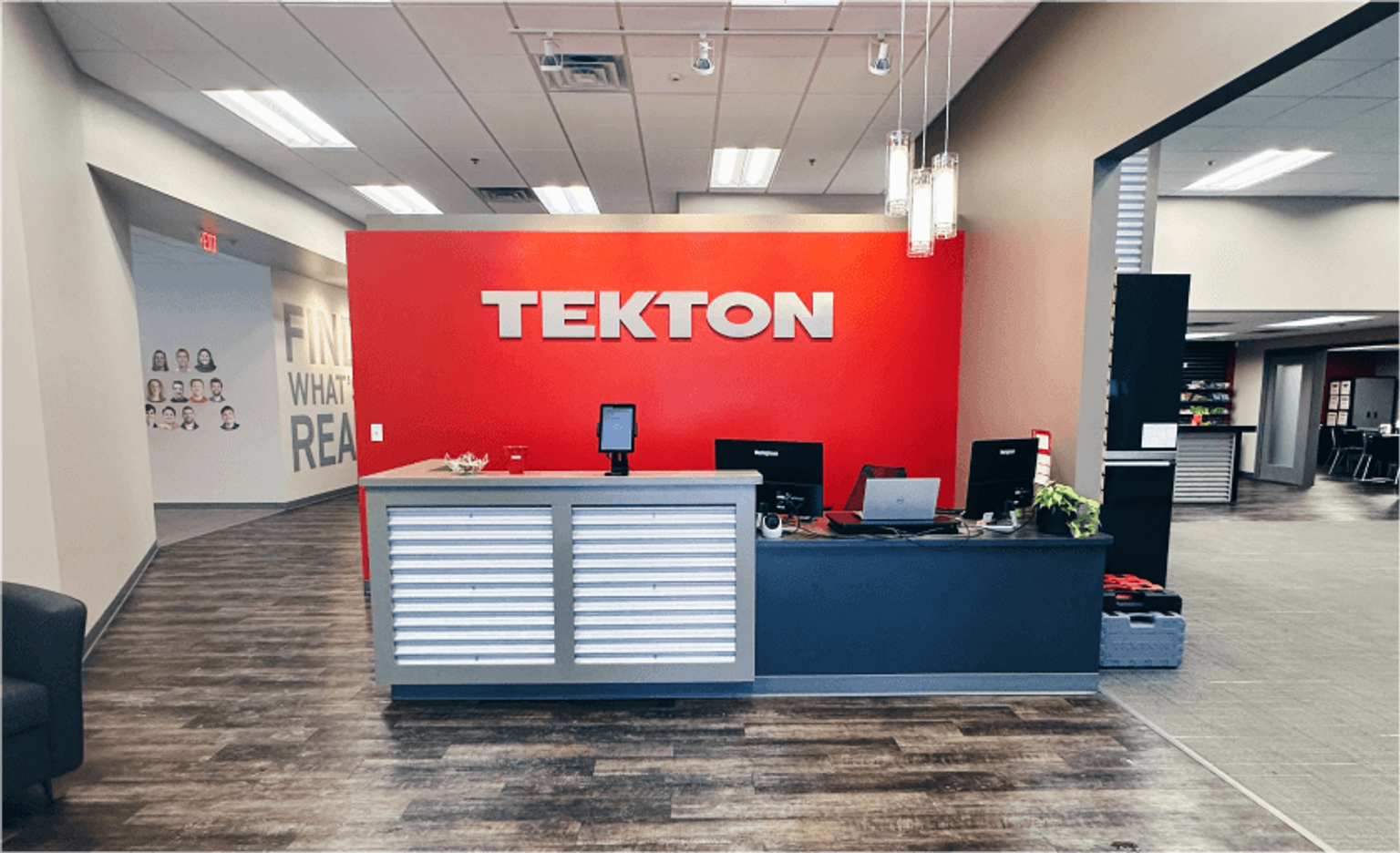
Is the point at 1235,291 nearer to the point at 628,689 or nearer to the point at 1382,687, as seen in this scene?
the point at 1382,687

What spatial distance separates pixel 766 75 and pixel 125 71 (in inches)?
188

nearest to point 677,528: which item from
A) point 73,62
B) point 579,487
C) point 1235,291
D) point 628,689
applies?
point 579,487

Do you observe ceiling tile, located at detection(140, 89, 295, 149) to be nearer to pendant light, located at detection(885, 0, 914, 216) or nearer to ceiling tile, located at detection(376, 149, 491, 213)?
ceiling tile, located at detection(376, 149, 491, 213)

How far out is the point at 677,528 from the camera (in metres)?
3.17

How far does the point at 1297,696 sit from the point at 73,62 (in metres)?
8.83

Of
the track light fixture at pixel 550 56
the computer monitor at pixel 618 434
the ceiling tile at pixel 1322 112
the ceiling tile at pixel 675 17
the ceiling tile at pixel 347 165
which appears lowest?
the computer monitor at pixel 618 434

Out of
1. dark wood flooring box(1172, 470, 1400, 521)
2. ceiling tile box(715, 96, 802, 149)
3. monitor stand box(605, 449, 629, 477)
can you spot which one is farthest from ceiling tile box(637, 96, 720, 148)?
dark wood flooring box(1172, 470, 1400, 521)

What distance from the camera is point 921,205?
9.18ft

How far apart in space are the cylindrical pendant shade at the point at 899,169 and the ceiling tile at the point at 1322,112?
428 centimetres

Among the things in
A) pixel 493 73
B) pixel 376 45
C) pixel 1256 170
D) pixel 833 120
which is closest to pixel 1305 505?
pixel 1256 170

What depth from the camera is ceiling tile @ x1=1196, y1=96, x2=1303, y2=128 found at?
4582 millimetres

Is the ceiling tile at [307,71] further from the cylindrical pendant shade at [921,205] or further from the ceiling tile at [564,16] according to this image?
the cylindrical pendant shade at [921,205]

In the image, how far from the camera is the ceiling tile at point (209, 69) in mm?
4254

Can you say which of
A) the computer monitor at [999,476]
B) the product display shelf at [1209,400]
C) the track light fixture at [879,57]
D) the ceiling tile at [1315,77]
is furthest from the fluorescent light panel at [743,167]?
the product display shelf at [1209,400]
